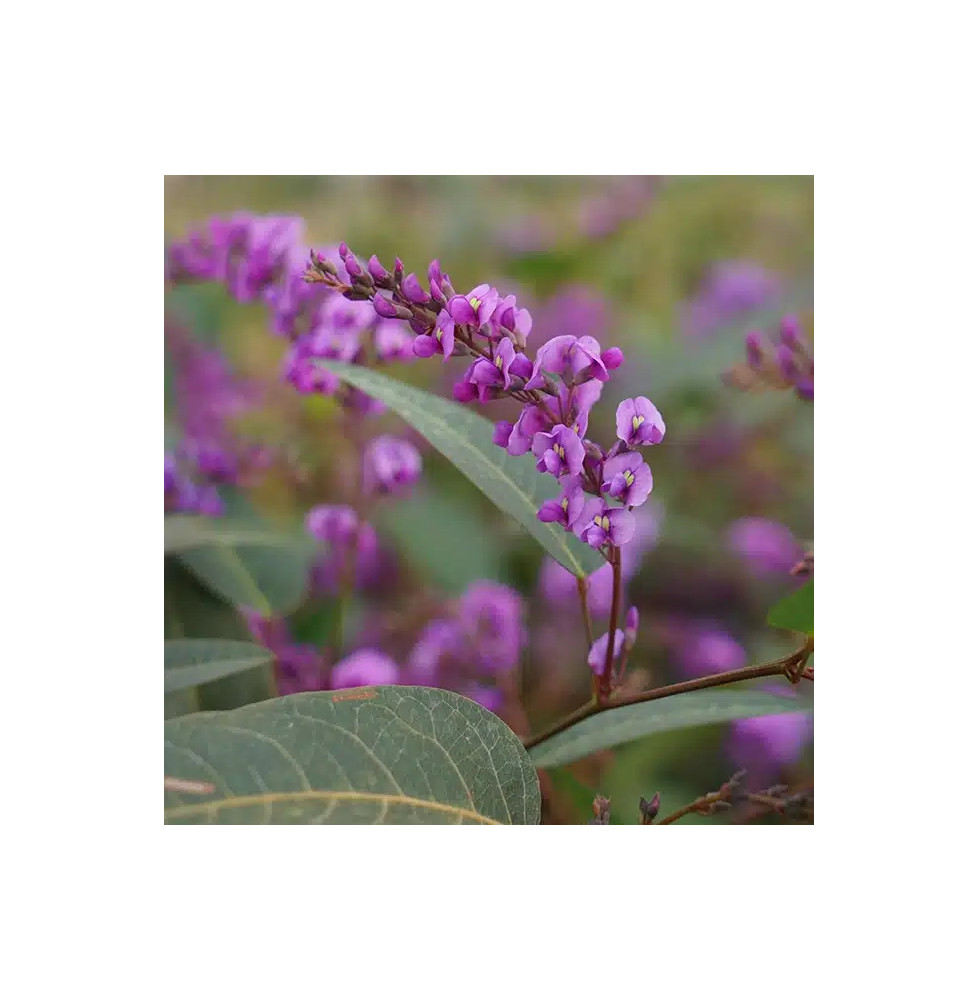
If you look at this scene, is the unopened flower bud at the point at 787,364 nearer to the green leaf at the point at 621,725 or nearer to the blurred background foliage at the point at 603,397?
the blurred background foliage at the point at 603,397

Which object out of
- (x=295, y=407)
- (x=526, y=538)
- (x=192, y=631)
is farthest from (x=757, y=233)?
(x=192, y=631)

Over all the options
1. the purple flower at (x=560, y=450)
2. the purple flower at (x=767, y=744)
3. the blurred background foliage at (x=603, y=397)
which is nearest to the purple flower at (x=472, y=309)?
the purple flower at (x=560, y=450)

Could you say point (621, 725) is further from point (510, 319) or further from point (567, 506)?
point (510, 319)

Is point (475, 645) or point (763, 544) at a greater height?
point (763, 544)

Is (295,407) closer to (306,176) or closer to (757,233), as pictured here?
(306,176)

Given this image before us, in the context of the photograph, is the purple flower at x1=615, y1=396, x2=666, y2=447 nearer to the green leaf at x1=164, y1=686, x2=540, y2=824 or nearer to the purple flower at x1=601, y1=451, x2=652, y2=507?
the purple flower at x1=601, y1=451, x2=652, y2=507

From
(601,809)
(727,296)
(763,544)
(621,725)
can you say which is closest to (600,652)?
(621,725)
